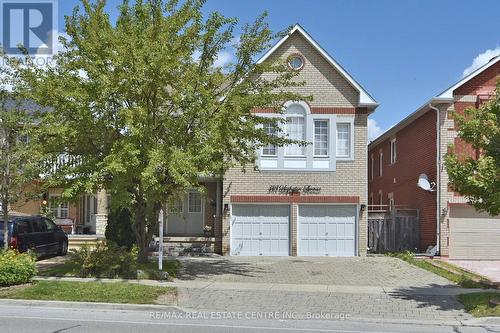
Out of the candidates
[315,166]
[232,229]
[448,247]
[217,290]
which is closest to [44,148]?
[217,290]

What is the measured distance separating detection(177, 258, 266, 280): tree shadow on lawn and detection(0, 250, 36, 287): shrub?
4.03 meters

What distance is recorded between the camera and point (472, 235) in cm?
2294

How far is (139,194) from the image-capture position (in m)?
16.8

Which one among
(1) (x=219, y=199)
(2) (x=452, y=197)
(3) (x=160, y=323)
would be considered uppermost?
(2) (x=452, y=197)

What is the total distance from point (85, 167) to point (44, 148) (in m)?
1.52

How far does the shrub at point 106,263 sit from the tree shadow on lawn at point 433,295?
6.99m

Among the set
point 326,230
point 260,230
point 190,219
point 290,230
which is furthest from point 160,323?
point 190,219

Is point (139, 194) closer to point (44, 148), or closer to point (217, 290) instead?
point (44, 148)

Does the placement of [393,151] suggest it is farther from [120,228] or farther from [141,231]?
[141,231]

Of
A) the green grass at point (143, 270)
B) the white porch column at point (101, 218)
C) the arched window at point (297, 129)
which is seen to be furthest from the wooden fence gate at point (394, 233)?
the white porch column at point (101, 218)

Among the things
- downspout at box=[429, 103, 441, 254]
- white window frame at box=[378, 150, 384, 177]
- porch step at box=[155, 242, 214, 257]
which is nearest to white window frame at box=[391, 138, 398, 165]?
white window frame at box=[378, 150, 384, 177]

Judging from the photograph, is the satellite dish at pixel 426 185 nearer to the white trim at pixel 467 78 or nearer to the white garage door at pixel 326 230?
the white garage door at pixel 326 230

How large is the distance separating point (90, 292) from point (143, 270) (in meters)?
2.90

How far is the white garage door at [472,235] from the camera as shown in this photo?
22875 millimetres
